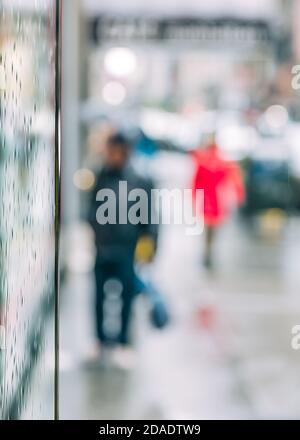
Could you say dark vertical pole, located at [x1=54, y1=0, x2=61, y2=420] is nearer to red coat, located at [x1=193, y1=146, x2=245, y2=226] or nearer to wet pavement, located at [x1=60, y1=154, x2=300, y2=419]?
wet pavement, located at [x1=60, y1=154, x2=300, y2=419]

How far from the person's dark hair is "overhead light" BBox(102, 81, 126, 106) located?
17.7 ft

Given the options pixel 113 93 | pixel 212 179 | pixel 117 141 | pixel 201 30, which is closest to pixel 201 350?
pixel 117 141

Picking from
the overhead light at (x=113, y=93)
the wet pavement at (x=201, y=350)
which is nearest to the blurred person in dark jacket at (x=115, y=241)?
the wet pavement at (x=201, y=350)

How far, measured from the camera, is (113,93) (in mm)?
10750

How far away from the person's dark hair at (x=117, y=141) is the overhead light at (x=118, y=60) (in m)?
4.86

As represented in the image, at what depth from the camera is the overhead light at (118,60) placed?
10.3 metres

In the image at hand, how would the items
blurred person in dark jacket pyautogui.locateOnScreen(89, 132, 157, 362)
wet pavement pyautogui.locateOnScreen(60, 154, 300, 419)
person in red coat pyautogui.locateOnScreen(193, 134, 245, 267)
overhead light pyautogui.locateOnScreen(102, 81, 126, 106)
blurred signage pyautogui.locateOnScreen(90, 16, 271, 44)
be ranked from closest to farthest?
1. wet pavement pyautogui.locateOnScreen(60, 154, 300, 419)
2. blurred person in dark jacket pyautogui.locateOnScreen(89, 132, 157, 362)
3. person in red coat pyautogui.locateOnScreen(193, 134, 245, 267)
4. blurred signage pyautogui.locateOnScreen(90, 16, 271, 44)
5. overhead light pyautogui.locateOnScreen(102, 81, 126, 106)

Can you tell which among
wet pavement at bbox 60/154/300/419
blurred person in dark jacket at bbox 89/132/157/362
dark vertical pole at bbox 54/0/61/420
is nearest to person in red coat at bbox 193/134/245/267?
wet pavement at bbox 60/154/300/419

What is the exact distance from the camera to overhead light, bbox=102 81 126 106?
10703 millimetres

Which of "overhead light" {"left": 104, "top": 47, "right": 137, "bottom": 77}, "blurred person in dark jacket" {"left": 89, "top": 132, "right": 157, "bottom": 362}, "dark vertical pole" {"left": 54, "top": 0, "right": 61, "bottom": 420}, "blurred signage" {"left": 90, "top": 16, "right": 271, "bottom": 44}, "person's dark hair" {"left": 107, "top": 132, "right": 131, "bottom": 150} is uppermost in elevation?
"overhead light" {"left": 104, "top": 47, "right": 137, "bottom": 77}

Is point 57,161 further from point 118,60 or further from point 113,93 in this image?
point 113,93

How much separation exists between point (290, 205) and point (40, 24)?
10191 mm

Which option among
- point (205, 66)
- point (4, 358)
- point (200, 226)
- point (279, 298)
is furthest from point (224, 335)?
point (205, 66)

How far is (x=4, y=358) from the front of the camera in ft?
7.23
